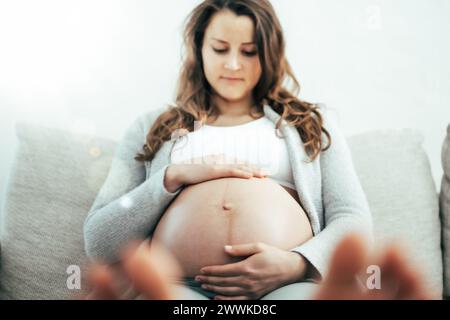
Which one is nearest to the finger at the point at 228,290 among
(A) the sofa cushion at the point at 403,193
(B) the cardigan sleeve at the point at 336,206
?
(B) the cardigan sleeve at the point at 336,206

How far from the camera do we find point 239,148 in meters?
0.96

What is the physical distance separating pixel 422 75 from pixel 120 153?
0.64m

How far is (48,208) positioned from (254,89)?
0.49m

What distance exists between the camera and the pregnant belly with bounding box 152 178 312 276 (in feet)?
2.69

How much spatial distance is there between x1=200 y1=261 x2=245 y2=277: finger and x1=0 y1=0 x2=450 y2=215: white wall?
16.9 inches

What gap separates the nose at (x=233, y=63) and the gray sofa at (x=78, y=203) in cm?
34

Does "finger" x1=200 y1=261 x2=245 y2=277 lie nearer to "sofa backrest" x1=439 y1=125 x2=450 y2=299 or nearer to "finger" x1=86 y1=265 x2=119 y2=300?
"finger" x1=86 y1=265 x2=119 y2=300

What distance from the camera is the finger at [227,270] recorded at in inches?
31.0

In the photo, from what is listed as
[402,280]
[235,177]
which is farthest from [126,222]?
[402,280]

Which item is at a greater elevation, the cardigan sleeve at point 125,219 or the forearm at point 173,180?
the forearm at point 173,180

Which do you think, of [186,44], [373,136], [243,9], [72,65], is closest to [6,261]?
[72,65]

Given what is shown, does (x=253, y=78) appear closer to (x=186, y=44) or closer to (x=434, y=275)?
(x=186, y=44)

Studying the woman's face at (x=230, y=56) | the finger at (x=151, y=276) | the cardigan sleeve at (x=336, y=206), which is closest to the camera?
the finger at (x=151, y=276)

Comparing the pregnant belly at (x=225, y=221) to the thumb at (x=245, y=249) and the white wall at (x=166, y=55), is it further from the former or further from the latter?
the white wall at (x=166, y=55)
